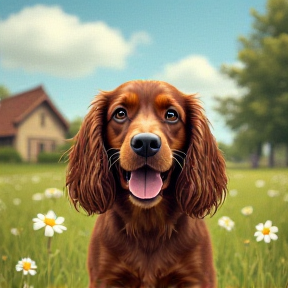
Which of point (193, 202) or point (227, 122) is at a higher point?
point (227, 122)

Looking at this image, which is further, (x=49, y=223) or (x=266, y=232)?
(x=266, y=232)

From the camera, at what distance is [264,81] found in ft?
11.3

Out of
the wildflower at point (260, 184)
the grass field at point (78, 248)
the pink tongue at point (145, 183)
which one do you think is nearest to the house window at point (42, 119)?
the grass field at point (78, 248)

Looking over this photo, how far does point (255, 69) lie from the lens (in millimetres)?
3395

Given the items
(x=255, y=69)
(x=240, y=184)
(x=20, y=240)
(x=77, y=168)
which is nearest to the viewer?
(x=77, y=168)

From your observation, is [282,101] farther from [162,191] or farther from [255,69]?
[162,191]

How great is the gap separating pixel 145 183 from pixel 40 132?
1290mm

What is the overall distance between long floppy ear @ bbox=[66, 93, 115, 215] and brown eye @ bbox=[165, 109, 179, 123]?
1.35 feet

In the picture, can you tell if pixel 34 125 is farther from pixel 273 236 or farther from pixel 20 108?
pixel 273 236

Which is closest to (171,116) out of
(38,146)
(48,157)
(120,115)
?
(120,115)

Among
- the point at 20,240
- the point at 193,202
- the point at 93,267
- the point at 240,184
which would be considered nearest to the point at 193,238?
the point at 193,202

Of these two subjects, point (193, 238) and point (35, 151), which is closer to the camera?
point (193, 238)

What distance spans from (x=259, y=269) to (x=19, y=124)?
6.56 ft

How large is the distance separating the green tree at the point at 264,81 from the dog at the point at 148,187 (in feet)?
3.19
